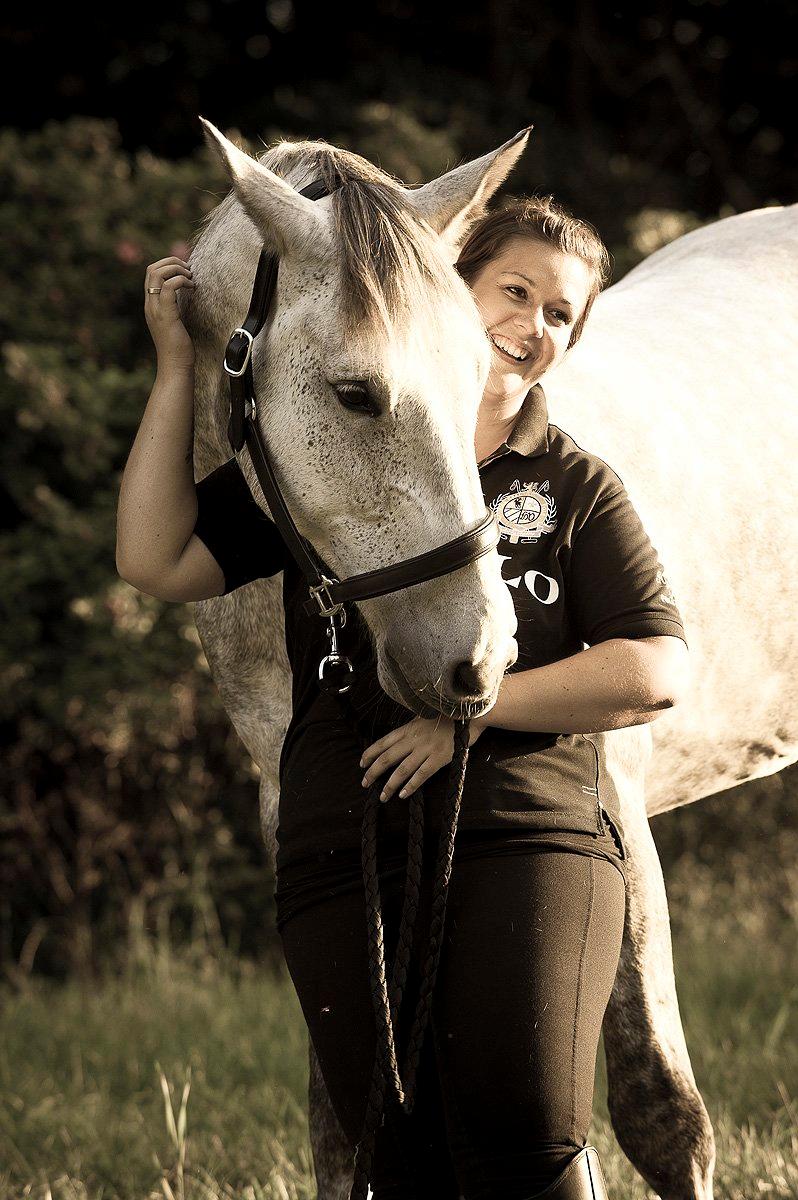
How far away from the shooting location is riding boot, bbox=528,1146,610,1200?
1.57 meters

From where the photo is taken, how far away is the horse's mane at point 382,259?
165 centimetres

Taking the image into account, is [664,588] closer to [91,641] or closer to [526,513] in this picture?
[526,513]

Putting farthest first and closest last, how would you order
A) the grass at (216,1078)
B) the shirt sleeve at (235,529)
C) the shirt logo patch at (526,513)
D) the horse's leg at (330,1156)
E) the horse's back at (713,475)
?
1. the grass at (216,1078)
2. the horse's back at (713,475)
3. the horse's leg at (330,1156)
4. the shirt sleeve at (235,529)
5. the shirt logo patch at (526,513)

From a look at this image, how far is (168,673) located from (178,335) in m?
2.69

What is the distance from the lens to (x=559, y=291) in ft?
6.59

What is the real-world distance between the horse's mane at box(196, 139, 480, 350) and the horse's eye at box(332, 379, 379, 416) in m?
0.07

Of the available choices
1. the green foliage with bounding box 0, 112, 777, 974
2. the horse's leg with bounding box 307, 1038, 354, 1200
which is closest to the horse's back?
the horse's leg with bounding box 307, 1038, 354, 1200

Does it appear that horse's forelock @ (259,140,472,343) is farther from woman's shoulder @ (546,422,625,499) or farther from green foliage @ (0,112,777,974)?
green foliage @ (0,112,777,974)

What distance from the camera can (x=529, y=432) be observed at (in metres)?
1.92

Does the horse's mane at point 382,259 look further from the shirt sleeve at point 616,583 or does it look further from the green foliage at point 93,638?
the green foliage at point 93,638

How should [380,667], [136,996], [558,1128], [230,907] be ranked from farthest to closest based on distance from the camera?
1. [230,907]
2. [136,996]
3. [380,667]
4. [558,1128]

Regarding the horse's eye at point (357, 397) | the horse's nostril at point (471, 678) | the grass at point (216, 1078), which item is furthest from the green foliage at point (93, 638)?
the horse's nostril at point (471, 678)

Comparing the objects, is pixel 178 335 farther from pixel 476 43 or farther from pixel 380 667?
pixel 476 43

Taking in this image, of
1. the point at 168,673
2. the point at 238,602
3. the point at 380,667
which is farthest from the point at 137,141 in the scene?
the point at 380,667
